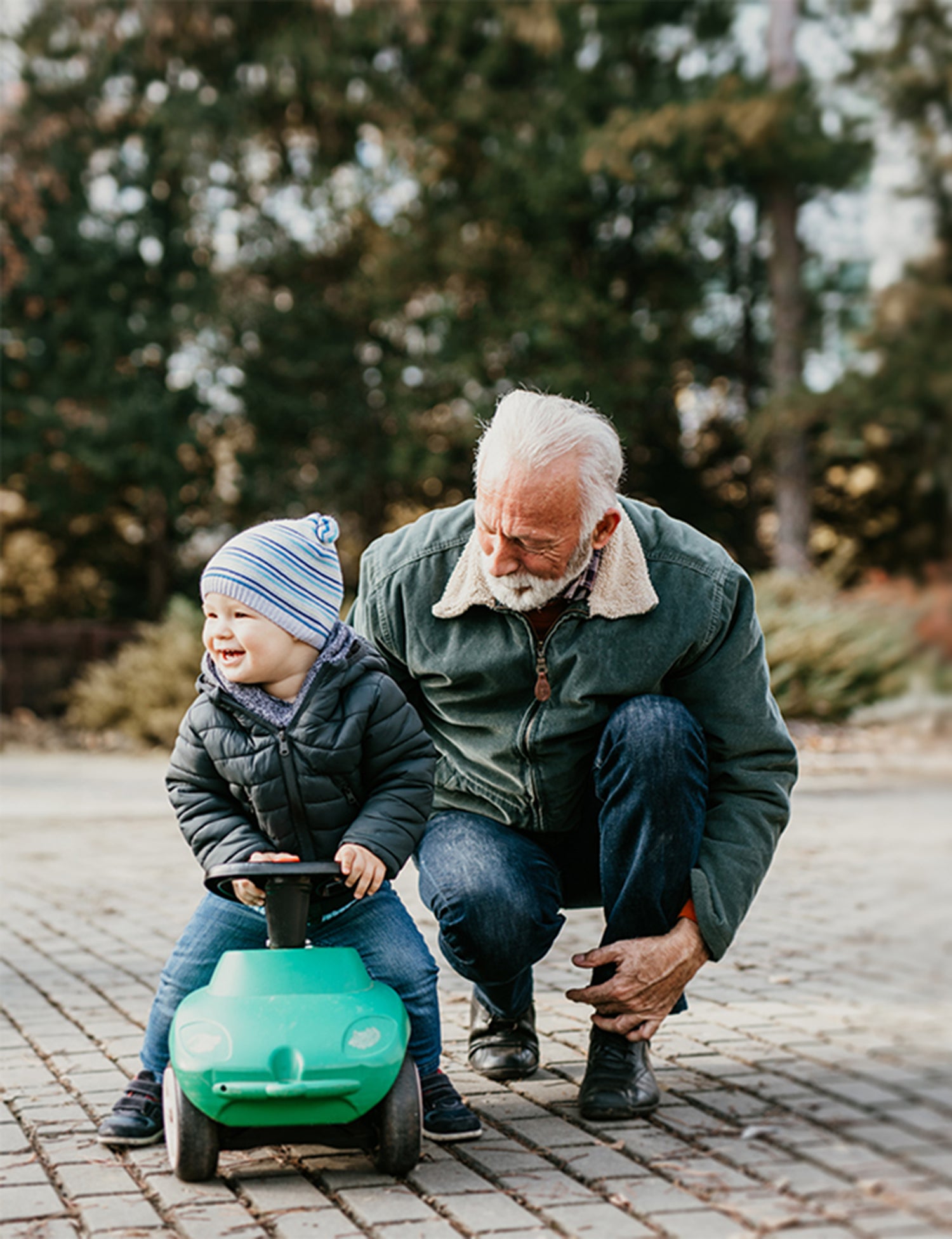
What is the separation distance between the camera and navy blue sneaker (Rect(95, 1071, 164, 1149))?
2.74 meters

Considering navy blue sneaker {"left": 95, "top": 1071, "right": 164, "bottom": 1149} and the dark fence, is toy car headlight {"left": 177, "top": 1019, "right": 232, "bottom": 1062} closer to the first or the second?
navy blue sneaker {"left": 95, "top": 1071, "right": 164, "bottom": 1149}

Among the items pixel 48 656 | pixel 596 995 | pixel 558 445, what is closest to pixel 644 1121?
pixel 596 995

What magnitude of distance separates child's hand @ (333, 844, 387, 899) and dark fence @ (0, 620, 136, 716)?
53.9 ft

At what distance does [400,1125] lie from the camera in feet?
8.28

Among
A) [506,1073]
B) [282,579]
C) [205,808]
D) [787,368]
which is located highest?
[787,368]

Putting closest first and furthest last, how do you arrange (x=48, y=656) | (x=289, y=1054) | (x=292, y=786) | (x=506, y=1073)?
(x=289, y=1054)
(x=292, y=786)
(x=506, y=1073)
(x=48, y=656)

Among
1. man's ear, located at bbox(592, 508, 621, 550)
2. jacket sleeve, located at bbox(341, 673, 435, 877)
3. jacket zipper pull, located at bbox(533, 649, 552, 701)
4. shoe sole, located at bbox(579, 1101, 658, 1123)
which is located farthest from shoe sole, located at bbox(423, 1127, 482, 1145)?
man's ear, located at bbox(592, 508, 621, 550)

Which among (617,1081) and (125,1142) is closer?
(125,1142)

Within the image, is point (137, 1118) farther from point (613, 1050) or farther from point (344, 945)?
point (613, 1050)

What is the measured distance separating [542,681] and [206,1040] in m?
0.99

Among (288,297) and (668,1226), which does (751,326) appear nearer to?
(288,297)

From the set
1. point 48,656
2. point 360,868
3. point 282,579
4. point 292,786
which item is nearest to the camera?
point 360,868

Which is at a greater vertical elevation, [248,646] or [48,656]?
[248,646]

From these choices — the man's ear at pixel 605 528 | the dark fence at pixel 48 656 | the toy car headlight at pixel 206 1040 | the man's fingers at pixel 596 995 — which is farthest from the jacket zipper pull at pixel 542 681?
the dark fence at pixel 48 656
